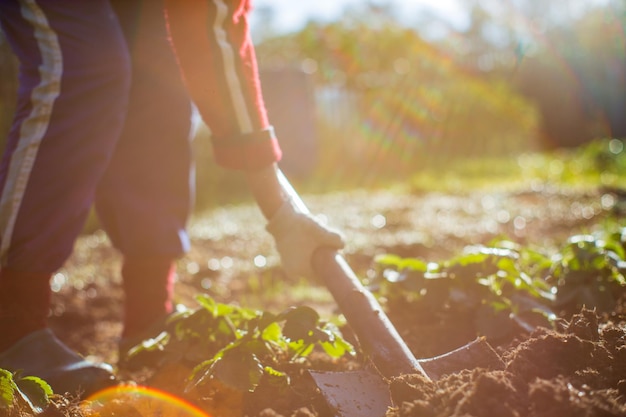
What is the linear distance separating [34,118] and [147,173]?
0.65 metres

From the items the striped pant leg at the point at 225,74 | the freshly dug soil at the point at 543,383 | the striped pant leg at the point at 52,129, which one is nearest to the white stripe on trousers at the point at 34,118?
the striped pant leg at the point at 52,129

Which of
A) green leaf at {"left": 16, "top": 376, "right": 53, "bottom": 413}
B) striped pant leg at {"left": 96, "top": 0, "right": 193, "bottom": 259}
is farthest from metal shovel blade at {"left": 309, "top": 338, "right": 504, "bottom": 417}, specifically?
striped pant leg at {"left": 96, "top": 0, "right": 193, "bottom": 259}

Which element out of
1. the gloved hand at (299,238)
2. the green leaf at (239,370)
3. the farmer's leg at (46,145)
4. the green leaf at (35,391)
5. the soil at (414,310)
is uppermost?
the farmer's leg at (46,145)

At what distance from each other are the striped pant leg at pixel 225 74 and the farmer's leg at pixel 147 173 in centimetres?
44

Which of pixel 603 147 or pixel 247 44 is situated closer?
pixel 247 44

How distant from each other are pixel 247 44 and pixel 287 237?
21.9 inches

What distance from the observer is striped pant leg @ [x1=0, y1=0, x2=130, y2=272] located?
1.67 metres

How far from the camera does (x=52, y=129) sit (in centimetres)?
171

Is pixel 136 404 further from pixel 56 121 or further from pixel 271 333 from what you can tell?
pixel 56 121

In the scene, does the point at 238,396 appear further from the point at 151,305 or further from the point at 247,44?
the point at 247,44

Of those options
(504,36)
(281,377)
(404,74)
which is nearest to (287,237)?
(281,377)

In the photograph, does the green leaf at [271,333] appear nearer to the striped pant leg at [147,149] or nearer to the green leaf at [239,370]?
the green leaf at [239,370]

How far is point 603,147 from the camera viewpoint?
7.95 meters

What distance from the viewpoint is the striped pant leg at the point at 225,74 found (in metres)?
1.76
